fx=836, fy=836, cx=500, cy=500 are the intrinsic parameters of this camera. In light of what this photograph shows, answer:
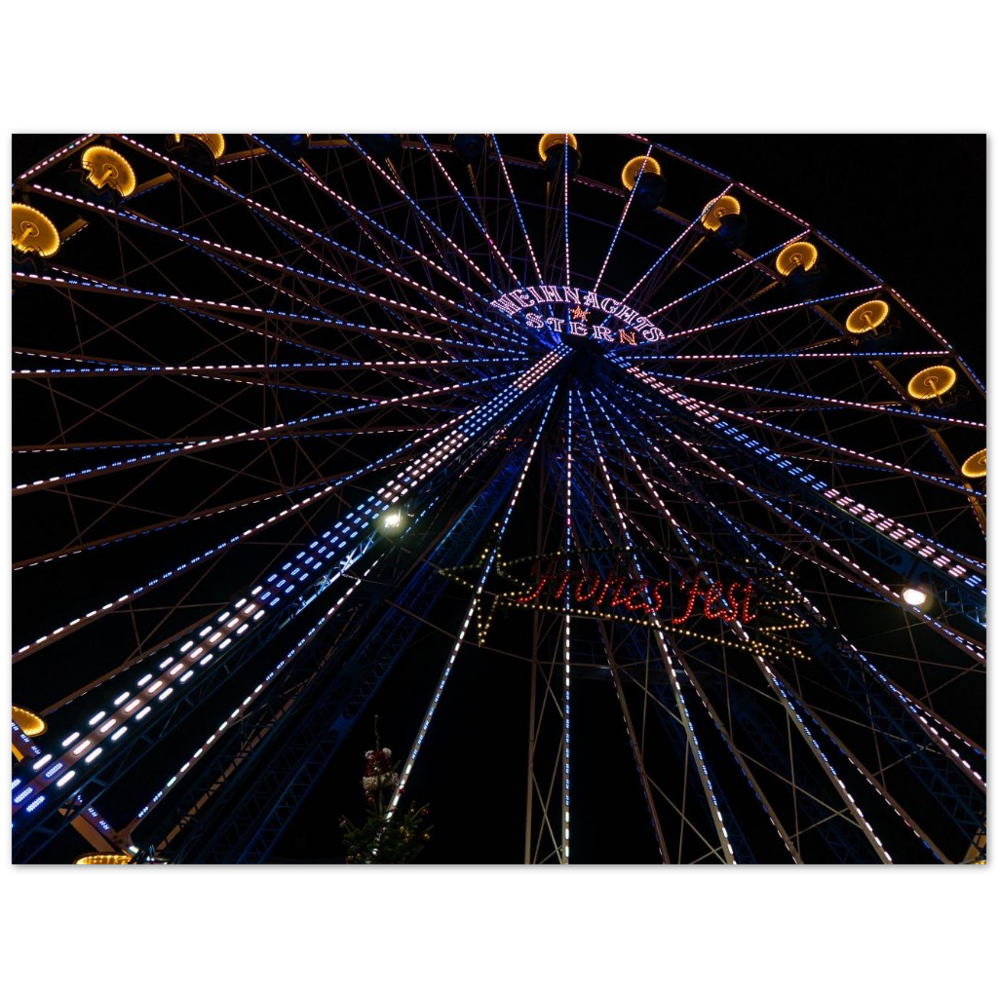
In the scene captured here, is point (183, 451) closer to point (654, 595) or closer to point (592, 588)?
point (592, 588)

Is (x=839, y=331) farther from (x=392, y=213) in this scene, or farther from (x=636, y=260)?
(x=392, y=213)

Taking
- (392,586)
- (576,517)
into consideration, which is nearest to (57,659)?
(392,586)

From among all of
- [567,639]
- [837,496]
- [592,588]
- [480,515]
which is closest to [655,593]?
[592,588]

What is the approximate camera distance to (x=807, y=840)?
43.9ft

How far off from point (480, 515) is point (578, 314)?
291cm

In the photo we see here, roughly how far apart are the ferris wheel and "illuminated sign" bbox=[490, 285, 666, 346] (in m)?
0.05

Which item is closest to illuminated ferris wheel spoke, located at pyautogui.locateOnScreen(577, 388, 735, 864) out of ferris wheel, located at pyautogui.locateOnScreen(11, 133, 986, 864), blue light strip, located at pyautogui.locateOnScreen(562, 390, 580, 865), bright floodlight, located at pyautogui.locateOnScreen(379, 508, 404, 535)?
ferris wheel, located at pyautogui.locateOnScreen(11, 133, 986, 864)

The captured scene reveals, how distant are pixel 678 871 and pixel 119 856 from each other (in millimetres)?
7915

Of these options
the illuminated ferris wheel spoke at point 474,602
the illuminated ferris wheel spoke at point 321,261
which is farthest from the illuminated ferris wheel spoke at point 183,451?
the illuminated ferris wheel spoke at point 474,602

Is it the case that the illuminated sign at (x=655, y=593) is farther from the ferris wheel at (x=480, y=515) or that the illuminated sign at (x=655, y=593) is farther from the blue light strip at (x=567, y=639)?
the blue light strip at (x=567, y=639)

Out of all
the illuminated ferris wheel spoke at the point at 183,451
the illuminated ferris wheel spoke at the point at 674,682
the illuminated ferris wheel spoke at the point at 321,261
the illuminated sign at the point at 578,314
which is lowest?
the illuminated ferris wheel spoke at the point at 674,682

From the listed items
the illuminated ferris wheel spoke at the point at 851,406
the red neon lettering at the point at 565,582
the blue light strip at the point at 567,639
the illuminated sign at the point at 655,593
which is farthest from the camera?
the illuminated ferris wheel spoke at the point at 851,406

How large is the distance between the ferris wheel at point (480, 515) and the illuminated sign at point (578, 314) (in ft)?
0.17

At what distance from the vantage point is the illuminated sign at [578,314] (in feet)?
35.0
